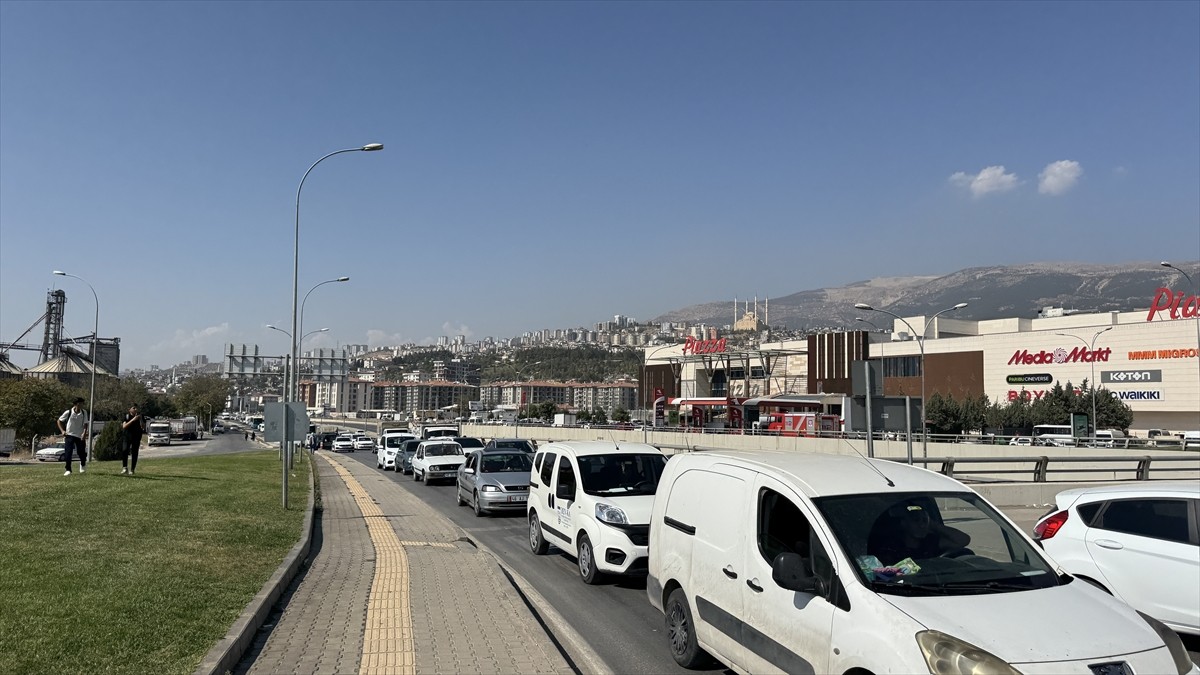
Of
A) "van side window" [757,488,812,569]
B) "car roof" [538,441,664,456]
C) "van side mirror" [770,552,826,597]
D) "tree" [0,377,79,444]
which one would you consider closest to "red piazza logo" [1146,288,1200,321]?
"car roof" [538,441,664,456]

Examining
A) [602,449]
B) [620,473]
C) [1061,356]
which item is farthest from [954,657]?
[1061,356]

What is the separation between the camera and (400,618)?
776cm

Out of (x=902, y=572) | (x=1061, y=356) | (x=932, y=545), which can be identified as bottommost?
(x=902, y=572)

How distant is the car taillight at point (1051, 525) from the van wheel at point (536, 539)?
678 cm

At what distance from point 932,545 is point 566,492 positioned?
6.82m

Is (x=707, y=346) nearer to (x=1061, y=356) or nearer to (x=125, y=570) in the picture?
(x=1061, y=356)

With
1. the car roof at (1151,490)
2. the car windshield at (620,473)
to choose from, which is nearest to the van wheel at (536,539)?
the car windshield at (620,473)

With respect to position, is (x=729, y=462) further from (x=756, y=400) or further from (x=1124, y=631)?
(x=756, y=400)

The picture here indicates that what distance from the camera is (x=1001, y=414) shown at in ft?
213

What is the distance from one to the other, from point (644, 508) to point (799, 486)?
16.4ft

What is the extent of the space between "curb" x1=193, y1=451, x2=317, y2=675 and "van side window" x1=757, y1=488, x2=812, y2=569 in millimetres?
3942

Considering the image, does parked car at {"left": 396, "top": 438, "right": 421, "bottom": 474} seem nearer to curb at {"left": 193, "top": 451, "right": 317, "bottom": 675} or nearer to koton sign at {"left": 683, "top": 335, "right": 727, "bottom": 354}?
curb at {"left": 193, "top": 451, "right": 317, "bottom": 675}

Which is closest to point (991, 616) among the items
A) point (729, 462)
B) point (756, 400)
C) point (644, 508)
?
Result: point (729, 462)

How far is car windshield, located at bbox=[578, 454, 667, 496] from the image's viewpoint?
35.7 feet
